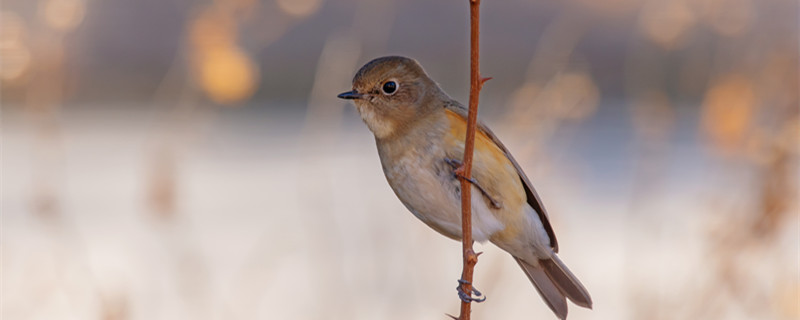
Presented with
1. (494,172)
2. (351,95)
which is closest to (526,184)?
(494,172)

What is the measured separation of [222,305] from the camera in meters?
3.91

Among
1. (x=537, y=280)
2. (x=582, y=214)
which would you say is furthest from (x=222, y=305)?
(x=582, y=214)

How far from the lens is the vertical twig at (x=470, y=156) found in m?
1.68

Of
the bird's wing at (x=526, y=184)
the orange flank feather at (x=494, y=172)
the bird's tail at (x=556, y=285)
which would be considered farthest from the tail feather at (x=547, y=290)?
the orange flank feather at (x=494, y=172)

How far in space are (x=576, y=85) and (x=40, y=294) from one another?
2363 millimetres

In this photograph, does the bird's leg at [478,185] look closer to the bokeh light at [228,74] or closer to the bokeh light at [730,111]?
the bokeh light at [228,74]

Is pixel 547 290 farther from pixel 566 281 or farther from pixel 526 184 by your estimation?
pixel 526 184

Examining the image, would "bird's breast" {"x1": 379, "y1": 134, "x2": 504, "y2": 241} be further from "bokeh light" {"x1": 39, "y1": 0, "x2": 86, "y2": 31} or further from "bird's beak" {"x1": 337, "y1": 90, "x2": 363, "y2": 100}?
"bokeh light" {"x1": 39, "y1": 0, "x2": 86, "y2": 31}

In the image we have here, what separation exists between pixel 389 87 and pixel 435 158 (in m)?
0.29

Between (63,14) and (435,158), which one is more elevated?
(63,14)

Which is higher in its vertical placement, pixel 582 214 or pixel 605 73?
pixel 605 73

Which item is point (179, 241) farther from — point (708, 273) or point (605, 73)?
point (605, 73)

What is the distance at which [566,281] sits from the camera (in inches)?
115

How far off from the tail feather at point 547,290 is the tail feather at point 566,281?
17 millimetres
